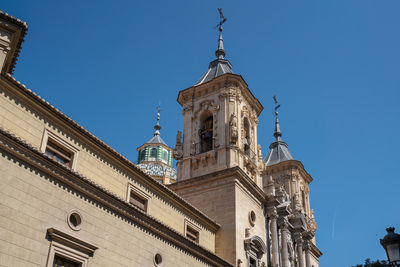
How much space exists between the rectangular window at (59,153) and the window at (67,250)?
12.6 feet

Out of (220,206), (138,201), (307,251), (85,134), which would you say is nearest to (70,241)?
(85,134)

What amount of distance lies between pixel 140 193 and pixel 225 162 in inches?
308

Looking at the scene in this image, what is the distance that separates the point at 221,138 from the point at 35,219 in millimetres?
16336

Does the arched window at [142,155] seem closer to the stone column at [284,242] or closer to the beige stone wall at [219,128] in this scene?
the beige stone wall at [219,128]

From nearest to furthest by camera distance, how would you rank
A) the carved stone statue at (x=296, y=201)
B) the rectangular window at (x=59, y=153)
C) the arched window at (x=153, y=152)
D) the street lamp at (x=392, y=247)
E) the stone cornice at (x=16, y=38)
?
the street lamp at (x=392, y=247)
the stone cornice at (x=16, y=38)
the rectangular window at (x=59, y=153)
the carved stone statue at (x=296, y=201)
the arched window at (x=153, y=152)

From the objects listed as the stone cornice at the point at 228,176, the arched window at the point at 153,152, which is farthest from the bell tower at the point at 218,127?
the arched window at the point at 153,152

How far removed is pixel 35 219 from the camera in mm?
13094

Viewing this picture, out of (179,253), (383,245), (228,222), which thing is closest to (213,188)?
(228,222)

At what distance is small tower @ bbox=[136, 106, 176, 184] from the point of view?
5659cm

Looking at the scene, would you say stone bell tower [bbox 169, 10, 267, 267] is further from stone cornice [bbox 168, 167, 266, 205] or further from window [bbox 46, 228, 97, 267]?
window [bbox 46, 228, 97, 267]

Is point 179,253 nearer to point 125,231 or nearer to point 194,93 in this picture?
point 125,231

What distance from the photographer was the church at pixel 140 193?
13203 millimetres

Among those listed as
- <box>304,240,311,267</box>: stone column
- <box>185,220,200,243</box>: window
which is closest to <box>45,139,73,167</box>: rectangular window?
<box>185,220,200,243</box>: window

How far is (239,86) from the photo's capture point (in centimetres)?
3019
